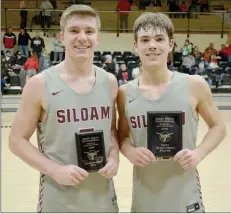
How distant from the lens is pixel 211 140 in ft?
7.64

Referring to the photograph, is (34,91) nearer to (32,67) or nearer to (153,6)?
(32,67)

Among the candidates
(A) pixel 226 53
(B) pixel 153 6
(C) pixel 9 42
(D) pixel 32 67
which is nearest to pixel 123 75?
(D) pixel 32 67

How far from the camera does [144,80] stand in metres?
2.36

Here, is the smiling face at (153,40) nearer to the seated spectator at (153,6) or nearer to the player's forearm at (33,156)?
the player's forearm at (33,156)

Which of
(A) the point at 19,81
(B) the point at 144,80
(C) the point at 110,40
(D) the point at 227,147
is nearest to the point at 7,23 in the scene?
(C) the point at 110,40

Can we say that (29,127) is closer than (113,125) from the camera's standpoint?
Yes

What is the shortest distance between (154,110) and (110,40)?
12.1 meters

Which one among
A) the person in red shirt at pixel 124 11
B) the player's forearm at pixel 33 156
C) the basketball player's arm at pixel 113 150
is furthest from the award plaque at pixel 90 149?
the person in red shirt at pixel 124 11

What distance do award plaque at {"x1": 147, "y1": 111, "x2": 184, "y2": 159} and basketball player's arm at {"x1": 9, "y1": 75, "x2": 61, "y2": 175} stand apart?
1.69 feet

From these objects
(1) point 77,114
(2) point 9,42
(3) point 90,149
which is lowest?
(2) point 9,42

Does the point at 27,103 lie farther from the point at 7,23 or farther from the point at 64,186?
the point at 7,23

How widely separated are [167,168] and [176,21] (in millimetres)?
12823

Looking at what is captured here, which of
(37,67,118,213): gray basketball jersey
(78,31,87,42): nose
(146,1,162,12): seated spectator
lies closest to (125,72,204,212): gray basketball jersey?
(37,67,118,213): gray basketball jersey

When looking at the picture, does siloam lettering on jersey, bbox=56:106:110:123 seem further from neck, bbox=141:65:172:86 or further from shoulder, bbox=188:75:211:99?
shoulder, bbox=188:75:211:99
